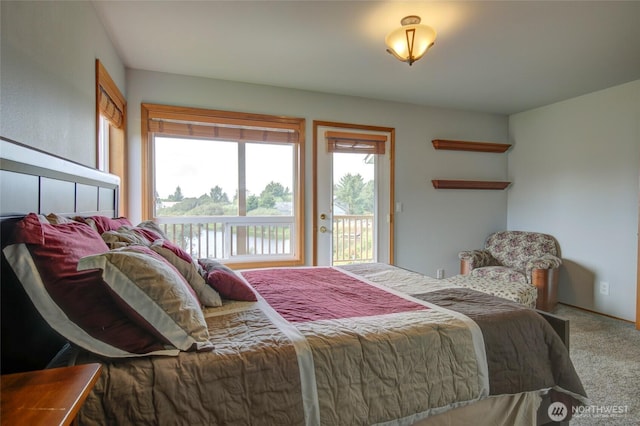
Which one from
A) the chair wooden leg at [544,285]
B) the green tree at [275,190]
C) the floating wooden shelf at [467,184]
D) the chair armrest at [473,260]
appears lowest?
the chair wooden leg at [544,285]

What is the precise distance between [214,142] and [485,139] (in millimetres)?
3577

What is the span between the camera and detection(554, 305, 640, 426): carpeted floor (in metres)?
1.88

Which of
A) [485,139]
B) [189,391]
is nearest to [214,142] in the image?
[189,391]

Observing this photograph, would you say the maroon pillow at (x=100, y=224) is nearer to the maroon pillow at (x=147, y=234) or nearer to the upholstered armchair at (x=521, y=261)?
the maroon pillow at (x=147, y=234)

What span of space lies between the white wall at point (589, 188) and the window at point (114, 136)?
477 cm

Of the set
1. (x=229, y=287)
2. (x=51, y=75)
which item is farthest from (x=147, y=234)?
(x=51, y=75)

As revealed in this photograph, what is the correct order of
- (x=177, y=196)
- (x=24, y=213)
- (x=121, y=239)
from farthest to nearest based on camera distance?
1. (x=177, y=196)
2. (x=121, y=239)
3. (x=24, y=213)

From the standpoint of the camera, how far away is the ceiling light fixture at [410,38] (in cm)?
212

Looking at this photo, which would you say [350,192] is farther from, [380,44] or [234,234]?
[380,44]

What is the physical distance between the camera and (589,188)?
3.77 metres

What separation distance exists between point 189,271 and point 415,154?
11.2ft

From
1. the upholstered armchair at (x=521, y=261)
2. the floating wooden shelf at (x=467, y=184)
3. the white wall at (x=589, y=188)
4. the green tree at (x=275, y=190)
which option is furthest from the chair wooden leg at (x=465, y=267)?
the green tree at (x=275, y=190)

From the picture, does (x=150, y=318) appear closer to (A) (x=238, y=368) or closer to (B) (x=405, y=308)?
(A) (x=238, y=368)

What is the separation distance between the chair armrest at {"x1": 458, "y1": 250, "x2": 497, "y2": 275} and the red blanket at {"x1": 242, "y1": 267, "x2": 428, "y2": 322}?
2394 millimetres
